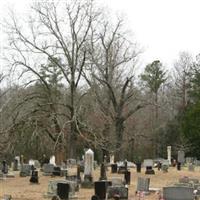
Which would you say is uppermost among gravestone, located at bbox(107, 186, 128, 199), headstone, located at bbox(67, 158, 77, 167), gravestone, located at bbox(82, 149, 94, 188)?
headstone, located at bbox(67, 158, 77, 167)

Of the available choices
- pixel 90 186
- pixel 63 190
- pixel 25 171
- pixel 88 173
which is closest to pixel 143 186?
pixel 90 186

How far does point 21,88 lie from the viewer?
3312 centimetres

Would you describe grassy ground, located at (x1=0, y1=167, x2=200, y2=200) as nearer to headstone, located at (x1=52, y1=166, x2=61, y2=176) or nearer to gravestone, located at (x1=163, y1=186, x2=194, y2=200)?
headstone, located at (x1=52, y1=166, x2=61, y2=176)

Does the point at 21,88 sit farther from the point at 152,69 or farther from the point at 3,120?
the point at 152,69

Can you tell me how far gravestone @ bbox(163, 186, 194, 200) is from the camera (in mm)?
15414

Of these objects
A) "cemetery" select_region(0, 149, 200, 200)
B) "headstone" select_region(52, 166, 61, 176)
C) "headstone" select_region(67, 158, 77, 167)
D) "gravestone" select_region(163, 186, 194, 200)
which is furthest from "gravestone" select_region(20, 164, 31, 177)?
"gravestone" select_region(163, 186, 194, 200)

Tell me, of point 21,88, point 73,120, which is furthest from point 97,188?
point 21,88

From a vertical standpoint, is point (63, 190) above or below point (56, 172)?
below

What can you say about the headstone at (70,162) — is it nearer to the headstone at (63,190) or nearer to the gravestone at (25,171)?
the gravestone at (25,171)

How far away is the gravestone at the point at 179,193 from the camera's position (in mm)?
15414

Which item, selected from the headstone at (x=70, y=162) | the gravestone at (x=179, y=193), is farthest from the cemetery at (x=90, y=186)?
the headstone at (x=70, y=162)

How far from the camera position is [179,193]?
50.9 feet

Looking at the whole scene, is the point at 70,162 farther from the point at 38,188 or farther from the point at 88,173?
the point at 38,188

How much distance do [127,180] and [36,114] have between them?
8.81 metres
